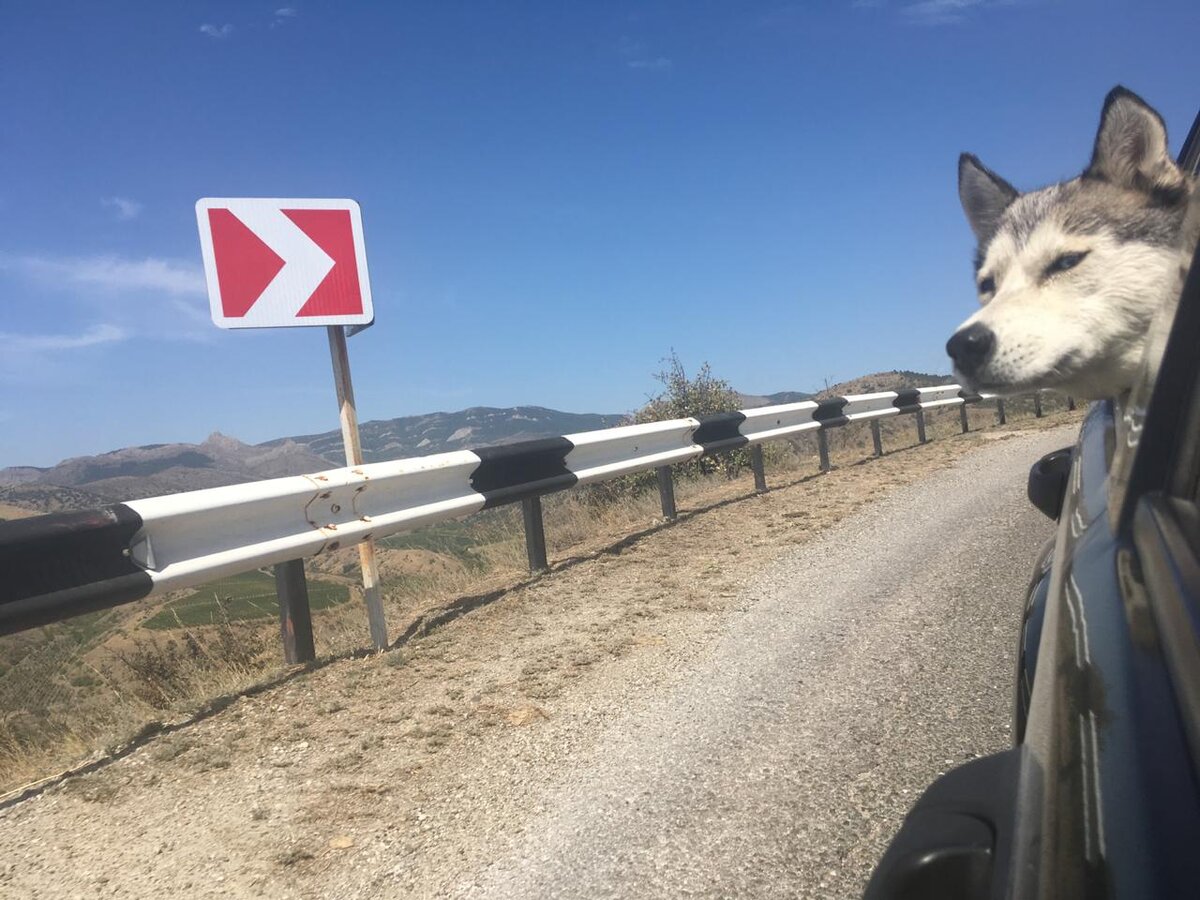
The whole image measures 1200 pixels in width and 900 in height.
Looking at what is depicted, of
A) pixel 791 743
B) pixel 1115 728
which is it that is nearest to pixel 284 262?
pixel 791 743

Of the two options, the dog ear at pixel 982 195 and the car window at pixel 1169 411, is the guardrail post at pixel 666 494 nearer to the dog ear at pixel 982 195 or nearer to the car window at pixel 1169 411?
the dog ear at pixel 982 195

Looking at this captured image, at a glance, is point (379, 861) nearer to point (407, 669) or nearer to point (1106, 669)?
point (407, 669)

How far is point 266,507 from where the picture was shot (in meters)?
4.68

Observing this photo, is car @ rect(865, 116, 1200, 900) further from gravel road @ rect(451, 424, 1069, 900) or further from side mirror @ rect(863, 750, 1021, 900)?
gravel road @ rect(451, 424, 1069, 900)

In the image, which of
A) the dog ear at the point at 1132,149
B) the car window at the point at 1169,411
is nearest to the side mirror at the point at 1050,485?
the dog ear at the point at 1132,149

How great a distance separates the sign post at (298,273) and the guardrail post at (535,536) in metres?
1.61

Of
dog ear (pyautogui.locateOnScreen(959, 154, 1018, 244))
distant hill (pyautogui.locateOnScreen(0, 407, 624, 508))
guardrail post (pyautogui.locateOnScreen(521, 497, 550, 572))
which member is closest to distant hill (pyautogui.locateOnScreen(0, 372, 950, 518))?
distant hill (pyautogui.locateOnScreen(0, 407, 624, 508))

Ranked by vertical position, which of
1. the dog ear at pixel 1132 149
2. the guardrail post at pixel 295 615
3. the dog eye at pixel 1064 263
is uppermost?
the dog ear at pixel 1132 149

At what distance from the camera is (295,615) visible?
16.7ft

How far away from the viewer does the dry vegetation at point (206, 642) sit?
4.59m

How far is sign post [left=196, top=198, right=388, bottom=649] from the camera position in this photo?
500 cm

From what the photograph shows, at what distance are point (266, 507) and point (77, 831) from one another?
6.08ft

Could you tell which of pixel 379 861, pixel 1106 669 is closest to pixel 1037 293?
pixel 1106 669

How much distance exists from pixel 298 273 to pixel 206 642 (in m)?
2.59
